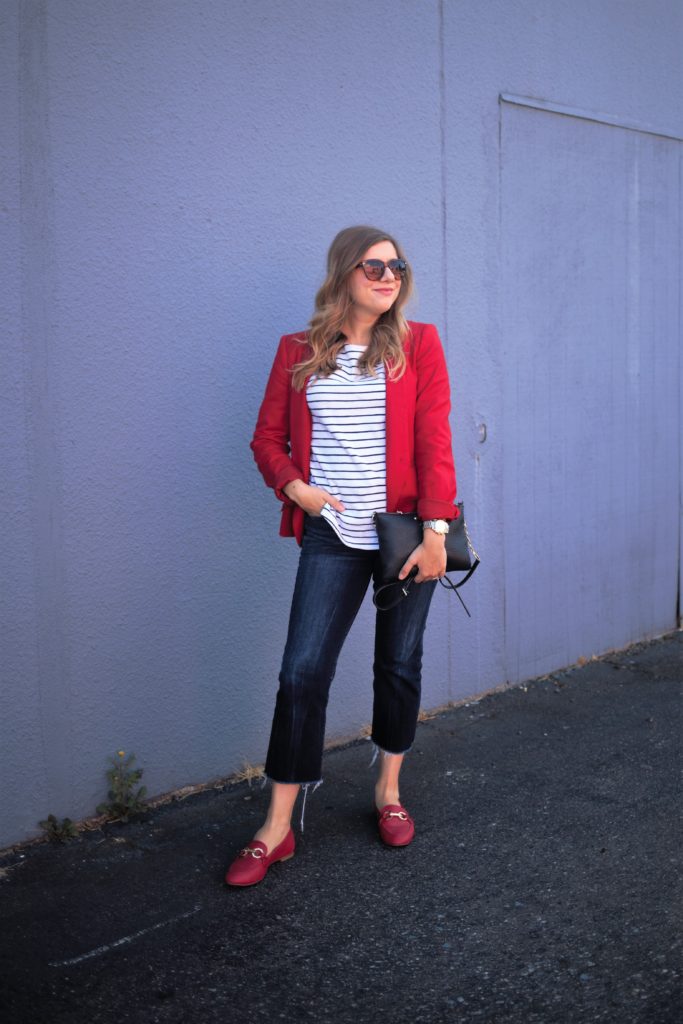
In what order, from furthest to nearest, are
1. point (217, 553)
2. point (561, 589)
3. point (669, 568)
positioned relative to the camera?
point (669, 568) → point (561, 589) → point (217, 553)

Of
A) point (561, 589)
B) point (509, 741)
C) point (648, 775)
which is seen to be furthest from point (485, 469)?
point (648, 775)

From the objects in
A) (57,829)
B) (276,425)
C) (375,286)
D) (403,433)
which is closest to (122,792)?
(57,829)

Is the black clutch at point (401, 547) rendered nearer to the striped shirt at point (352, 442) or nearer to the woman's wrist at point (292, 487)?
the striped shirt at point (352, 442)

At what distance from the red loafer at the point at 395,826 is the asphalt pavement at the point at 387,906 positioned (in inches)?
1.9

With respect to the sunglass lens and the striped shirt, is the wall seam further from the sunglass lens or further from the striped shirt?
the sunglass lens

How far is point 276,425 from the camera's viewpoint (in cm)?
339

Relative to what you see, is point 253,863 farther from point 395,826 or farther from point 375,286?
point 375,286

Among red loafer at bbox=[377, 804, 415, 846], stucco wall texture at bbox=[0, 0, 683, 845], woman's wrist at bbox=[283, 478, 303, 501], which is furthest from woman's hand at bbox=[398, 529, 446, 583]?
stucco wall texture at bbox=[0, 0, 683, 845]

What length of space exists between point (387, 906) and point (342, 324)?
1770mm

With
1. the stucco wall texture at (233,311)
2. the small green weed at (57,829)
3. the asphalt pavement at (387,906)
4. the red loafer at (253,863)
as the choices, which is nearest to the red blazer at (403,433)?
the stucco wall texture at (233,311)

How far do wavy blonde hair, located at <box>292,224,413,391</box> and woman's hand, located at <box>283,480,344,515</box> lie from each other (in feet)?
1.02

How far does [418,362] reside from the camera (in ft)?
10.9

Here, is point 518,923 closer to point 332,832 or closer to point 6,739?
point 332,832

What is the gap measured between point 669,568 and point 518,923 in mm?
3564
